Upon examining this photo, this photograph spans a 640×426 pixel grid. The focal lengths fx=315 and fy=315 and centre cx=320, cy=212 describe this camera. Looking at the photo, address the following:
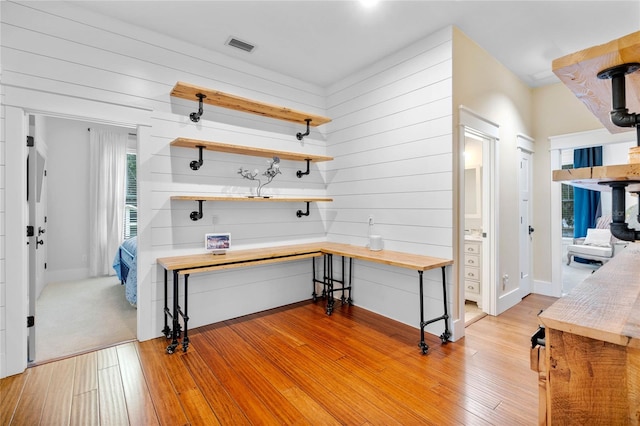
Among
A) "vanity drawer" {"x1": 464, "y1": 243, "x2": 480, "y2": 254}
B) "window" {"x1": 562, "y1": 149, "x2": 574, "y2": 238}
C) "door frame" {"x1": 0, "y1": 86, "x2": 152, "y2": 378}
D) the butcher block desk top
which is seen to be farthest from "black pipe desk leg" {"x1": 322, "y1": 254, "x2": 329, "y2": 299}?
"window" {"x1": 562, "y1": 149, "x2": 574, "y2": 238}

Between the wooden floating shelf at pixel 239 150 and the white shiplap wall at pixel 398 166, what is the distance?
1.76ft

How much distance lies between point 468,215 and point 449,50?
93.1 inches

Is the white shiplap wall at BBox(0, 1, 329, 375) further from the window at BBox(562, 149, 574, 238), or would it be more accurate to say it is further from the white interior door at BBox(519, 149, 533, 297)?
the window at BBox(562, 149, 574, 238)

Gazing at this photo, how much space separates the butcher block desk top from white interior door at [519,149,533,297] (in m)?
3.41

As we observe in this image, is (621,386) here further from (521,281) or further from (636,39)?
(521,281)

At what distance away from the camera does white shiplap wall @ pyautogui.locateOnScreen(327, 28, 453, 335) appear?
3.02 m

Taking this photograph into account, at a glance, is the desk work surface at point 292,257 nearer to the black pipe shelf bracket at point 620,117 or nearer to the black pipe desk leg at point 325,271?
the black pipe desk leg at point 325,271

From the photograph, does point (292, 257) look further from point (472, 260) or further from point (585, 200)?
point (585, 200)

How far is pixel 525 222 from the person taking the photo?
4340 millimetres

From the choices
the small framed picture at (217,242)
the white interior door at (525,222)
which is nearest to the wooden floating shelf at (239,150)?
the small framed picture at (217,242)

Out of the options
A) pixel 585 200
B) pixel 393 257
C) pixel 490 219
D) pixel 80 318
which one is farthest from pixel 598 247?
pixel 80 318

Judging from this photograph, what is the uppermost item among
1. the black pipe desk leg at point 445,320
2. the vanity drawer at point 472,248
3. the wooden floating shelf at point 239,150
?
the wooden floating shelf at point 239,150

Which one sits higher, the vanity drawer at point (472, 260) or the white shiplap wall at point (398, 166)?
the white shiplap wall at point (398, 166)

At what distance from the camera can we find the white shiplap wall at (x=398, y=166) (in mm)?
3016
